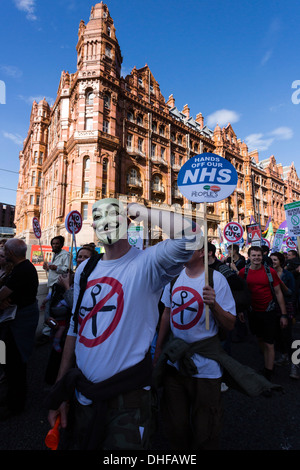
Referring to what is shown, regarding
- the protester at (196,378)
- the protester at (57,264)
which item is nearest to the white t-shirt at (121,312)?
the protester at (196,378)

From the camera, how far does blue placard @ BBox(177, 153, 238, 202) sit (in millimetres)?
2219

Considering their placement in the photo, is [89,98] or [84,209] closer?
[84,209]

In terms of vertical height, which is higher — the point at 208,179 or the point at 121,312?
the point at 208,179

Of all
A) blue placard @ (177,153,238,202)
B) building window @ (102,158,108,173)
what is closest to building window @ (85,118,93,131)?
building window @ (102,158,108,173)

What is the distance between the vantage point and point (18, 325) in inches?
119

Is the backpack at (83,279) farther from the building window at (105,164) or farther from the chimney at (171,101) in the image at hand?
the chimney at (171,101)

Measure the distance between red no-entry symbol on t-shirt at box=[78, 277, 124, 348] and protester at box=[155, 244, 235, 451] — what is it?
2.49ft

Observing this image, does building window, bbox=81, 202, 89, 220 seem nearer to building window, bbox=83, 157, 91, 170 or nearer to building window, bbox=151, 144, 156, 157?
building window, bbox=83, 157, 91, 170

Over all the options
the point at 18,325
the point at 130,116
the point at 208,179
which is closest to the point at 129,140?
the point at 130,116

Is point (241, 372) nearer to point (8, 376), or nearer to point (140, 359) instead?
point (140, 359)

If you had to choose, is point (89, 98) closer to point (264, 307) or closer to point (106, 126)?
point (106, 126)

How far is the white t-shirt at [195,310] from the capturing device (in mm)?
1969

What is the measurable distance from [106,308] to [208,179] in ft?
4.80
